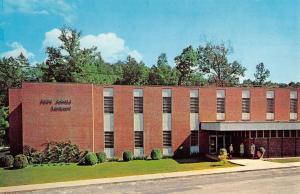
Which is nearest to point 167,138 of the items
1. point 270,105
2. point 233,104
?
point 233,104

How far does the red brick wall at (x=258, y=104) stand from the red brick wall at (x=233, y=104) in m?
1.46

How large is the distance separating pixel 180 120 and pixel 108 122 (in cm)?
715

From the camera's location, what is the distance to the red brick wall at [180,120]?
37.2 metres

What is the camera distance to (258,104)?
40.4 metres

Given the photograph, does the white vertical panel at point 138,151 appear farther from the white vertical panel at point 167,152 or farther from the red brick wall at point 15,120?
the red brick wall at point 15,120

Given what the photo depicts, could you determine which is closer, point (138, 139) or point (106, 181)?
point (106, 181)

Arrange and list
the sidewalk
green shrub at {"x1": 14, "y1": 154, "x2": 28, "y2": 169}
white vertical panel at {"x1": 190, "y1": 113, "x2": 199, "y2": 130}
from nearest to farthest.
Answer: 1. the sidewalk
2. green shrub at {"x1": 14, "y1": 154, "x2": 28, "y2": 169}
3. white vertical panel at {"x1": 190, "y1": 113, "x2": 199, "y2": 130}

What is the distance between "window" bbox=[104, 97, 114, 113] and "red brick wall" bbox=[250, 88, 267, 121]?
49.0ft

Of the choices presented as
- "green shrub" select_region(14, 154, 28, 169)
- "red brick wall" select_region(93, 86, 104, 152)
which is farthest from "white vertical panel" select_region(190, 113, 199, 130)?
"green shrub" select_region(14, 154, 28, 169)

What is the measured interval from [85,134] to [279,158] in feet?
58.2

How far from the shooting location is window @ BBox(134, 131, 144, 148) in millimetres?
36312

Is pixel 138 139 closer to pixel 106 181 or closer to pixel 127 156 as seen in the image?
pixel 127 156

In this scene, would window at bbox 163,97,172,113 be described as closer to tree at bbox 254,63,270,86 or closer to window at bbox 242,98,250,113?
window at bbox 242,98,250,113

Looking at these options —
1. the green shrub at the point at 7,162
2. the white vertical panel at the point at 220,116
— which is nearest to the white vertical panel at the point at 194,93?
the white vertical panel at the point at 220,116
